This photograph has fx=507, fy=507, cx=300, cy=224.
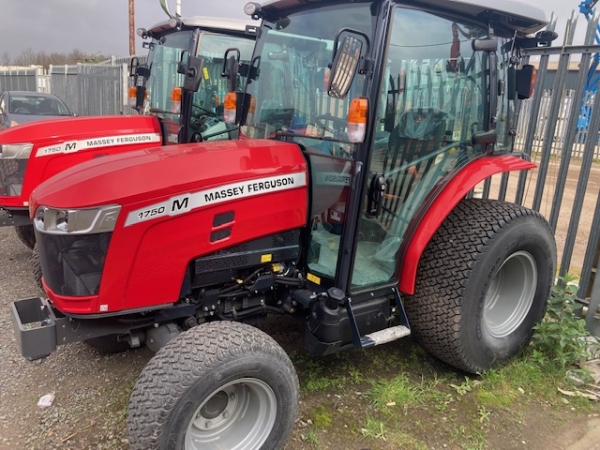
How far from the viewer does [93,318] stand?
95.1 inches

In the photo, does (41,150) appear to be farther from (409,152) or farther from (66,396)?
(409,152)

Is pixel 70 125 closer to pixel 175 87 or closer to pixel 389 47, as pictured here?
pixel 175 87

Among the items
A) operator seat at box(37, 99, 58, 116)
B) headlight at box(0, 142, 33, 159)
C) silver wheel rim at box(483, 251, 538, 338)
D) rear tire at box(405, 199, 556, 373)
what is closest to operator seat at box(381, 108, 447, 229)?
rear tire at box(405, 199, 556, 373)

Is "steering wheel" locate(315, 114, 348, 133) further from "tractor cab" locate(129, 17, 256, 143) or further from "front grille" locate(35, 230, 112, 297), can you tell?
"tractor cab" locate(129, 17, 256, 143)

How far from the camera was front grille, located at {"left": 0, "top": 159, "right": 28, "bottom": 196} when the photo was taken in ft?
15.1

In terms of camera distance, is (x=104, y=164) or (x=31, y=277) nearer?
(x=104, y=164)

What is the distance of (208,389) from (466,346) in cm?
170

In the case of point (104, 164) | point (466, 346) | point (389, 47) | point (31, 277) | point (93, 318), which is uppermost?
point (389, 47)

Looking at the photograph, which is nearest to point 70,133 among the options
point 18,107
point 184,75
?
point 184,75

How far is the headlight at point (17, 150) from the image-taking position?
4582 millimetres

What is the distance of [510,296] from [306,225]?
172 cm

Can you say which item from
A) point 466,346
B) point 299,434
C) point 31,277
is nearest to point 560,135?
point 466,346

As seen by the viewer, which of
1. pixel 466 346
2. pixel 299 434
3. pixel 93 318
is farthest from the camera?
pixel 466 346

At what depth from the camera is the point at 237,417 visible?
8.40 ft
